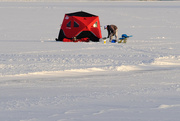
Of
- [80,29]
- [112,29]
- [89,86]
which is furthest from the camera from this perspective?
[80,29]

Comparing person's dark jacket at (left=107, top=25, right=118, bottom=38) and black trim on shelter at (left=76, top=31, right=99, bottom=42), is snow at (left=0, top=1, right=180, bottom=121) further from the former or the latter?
black trim on shelter at (left=76, top=31, right=99, bottom=42)

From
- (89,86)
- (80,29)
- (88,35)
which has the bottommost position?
(88,35)

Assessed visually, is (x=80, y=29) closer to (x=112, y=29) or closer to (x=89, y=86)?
(x=112, y=29)

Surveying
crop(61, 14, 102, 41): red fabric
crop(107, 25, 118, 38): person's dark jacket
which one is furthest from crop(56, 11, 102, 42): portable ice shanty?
crop(107, 25, 118, 38): person's dark jacket

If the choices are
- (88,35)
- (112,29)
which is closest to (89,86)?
(112,29)

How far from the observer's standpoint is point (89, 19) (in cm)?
2161

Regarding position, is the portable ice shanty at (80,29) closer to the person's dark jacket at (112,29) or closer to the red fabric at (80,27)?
the red fabric at (80,27)

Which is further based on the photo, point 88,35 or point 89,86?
point 88,35

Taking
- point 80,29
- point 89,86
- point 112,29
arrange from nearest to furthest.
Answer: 1. point 89,86
2. point 112,29
3. point 80,29

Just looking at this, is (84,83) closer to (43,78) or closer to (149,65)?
(43,78)

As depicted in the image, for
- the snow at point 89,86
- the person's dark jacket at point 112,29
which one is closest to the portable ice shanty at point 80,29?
the person's dark jacket at point 112,29

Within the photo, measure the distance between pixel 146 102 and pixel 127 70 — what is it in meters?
4.30

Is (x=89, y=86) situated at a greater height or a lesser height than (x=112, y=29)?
greater

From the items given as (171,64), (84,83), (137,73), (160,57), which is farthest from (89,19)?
(84,83)
